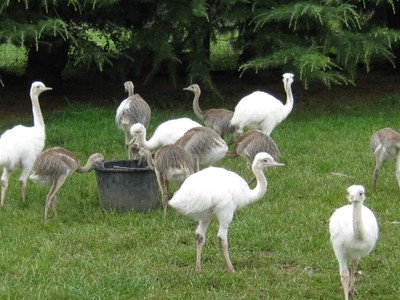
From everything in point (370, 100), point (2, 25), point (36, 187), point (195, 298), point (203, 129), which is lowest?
point (195, 298)

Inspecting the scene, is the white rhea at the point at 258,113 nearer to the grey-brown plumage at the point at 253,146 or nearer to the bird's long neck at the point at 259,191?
the grey-brown plumage at the point at 253,146

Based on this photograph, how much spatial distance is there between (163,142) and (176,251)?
8.79 ft

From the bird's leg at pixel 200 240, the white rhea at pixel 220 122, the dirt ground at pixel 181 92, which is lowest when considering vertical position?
the bird's leg at pixel 200 240

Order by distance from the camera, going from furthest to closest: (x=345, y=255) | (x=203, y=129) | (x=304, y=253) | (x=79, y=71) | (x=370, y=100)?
(x=79, y=71), (x=370, y=100), (x=203, y=129), (x=304, y=253), (x=345, y=255)

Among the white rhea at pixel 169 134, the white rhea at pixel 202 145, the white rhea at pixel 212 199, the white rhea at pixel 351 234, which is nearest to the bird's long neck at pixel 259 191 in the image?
the white rhea at pixel 212 199

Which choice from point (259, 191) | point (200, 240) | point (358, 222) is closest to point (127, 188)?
point (200, 240)

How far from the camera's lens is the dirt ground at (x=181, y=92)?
14781 millimetres

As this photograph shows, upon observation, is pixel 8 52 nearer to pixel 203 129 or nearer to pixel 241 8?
pixel 241 8

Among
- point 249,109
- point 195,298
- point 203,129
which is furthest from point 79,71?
point 195,298

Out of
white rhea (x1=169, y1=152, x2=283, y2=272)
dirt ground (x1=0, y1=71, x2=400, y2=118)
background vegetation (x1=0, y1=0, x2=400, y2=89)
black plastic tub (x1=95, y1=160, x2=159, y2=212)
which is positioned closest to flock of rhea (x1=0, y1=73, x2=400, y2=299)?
white rhea (x1=169, y1=152, x2=283, y2=272)

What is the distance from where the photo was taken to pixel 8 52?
2078cm

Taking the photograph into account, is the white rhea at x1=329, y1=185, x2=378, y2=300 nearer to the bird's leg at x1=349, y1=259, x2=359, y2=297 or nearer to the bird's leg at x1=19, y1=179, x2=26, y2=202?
the bird's leg at x1=349, y1=259, x2=359, y2=297

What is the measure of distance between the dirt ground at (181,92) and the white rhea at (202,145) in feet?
17.0

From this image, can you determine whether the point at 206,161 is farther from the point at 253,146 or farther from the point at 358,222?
the point at 358,222
